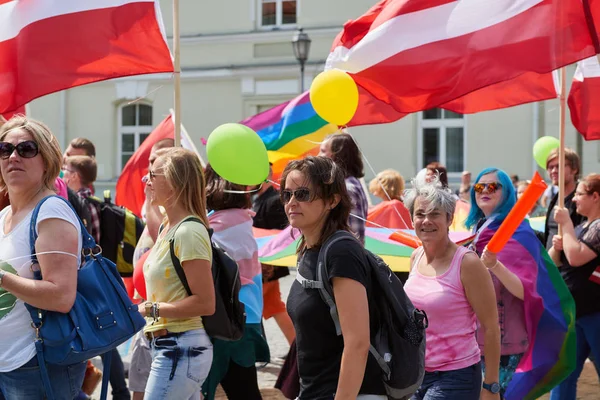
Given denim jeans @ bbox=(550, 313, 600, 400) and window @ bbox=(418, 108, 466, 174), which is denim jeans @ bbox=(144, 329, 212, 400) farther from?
window @ bbox=(418, 108, 466, 174)

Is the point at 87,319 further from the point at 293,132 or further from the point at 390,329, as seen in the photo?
the point at 293,132

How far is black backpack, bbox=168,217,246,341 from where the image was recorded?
424 centimetres

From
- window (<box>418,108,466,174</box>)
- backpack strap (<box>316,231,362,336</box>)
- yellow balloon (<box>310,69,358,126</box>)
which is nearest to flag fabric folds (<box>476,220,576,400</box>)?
yellow balloon (<box>310,69,358,126</box>)

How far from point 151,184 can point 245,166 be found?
3.57ft

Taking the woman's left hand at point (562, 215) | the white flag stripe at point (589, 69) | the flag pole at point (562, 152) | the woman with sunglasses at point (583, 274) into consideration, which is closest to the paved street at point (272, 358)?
the woman with sunglasses at point (583, 274)

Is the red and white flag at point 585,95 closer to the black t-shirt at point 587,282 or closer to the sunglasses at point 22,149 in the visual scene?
the black t-shirt at point 587,282

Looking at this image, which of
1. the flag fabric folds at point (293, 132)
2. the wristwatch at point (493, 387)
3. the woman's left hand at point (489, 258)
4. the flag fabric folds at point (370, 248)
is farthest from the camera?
the flag fabric folds at point (293, 132)

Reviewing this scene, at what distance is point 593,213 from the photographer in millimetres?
6398

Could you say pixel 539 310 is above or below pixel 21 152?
below

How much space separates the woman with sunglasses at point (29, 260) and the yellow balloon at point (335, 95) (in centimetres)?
289

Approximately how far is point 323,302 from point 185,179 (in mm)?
1165

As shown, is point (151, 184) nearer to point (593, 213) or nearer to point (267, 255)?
point (267, 255)

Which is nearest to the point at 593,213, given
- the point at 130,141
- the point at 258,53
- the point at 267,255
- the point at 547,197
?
the point at 267,255

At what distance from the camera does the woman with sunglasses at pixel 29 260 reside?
3387 mm
